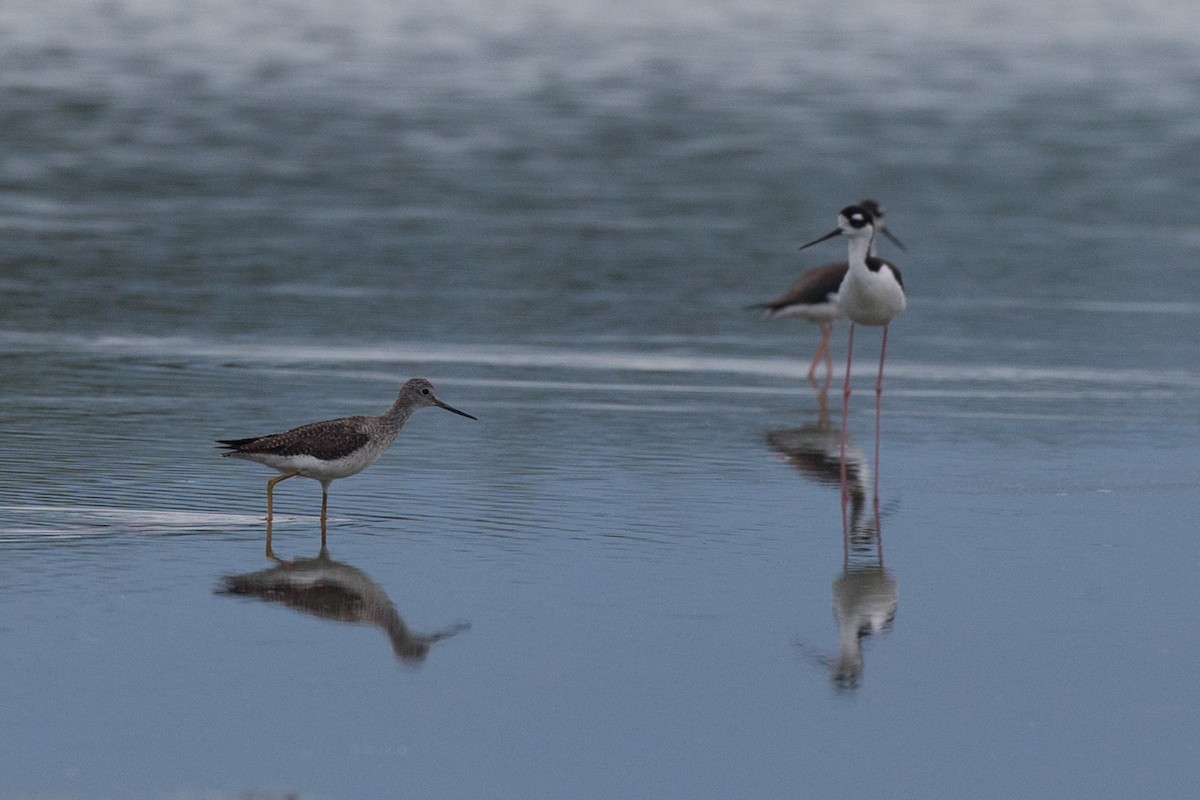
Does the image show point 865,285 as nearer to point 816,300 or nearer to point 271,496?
point 816,300

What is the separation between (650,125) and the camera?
34000 mm

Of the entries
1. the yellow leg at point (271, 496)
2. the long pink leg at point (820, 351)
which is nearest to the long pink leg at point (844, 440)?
the long pink leg at point (820, 351)

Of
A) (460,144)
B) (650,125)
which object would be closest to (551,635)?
(460,144)

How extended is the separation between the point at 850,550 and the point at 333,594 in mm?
2458

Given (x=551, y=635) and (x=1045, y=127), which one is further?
(x=1045, y=127)

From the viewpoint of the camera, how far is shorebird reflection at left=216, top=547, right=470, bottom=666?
8422 millimetres

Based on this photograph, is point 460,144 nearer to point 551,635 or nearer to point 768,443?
point 768,443

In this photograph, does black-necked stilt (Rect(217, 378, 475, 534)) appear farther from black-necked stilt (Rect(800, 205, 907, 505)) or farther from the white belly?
the white belly

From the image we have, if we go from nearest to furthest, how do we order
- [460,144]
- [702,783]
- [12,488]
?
[702,783]
[12,488]
[460,144]

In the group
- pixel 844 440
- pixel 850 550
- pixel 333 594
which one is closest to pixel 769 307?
pixel 844 440

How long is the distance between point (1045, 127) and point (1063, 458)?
23387 millimetres

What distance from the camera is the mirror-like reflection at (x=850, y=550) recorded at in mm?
8266

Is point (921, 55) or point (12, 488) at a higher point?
point (921, 55)

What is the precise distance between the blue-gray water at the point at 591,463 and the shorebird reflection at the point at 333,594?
5cm
